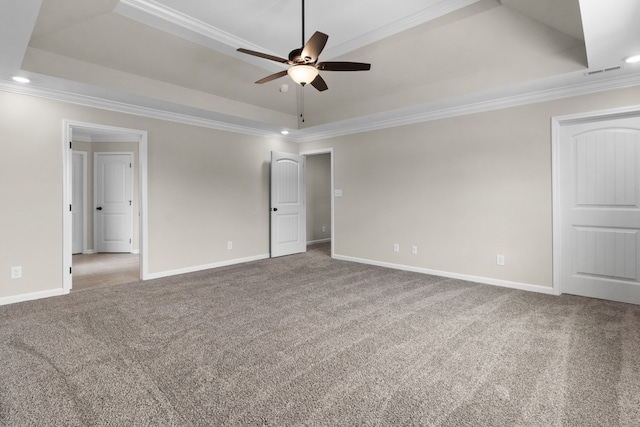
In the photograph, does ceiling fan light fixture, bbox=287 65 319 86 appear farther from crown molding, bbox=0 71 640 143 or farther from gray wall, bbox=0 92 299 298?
gray wall, bbox=0 92 299 298

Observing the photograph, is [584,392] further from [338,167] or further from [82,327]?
[338,167]

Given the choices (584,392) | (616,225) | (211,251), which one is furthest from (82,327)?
(616,225)

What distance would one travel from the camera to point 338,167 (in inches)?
239

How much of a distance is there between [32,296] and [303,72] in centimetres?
396

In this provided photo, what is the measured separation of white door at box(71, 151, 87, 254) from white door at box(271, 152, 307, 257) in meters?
4.08

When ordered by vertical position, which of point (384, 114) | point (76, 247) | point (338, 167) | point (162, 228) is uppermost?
point (384, 114)

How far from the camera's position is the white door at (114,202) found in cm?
691

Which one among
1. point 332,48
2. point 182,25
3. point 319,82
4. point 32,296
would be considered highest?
point 332,48

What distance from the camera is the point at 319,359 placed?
236 cm

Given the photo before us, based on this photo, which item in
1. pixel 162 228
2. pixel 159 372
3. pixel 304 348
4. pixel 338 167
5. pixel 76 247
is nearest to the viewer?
pixel 159 372

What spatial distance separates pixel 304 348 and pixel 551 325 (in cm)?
225

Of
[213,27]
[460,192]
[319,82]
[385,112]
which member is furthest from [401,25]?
[460,192]

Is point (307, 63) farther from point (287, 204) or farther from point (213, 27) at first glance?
point (287, 204)

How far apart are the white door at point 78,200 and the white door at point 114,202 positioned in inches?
9.5
